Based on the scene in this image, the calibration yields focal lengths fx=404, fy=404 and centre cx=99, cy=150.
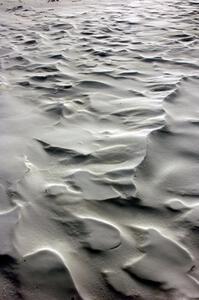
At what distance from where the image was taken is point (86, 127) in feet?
10.3

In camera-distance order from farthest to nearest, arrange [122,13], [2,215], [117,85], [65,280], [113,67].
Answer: [122,13]
[113,67]
[117,85]
[2,215]
[65,280]

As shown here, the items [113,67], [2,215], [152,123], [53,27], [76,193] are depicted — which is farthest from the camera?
[53,27]

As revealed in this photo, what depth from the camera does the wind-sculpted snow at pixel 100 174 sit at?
1.82m

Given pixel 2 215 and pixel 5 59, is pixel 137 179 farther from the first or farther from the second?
pixel 5 59

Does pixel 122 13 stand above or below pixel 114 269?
above

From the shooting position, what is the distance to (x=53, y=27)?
21.2 ft

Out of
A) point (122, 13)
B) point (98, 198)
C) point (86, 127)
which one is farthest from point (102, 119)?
point (122, 13)

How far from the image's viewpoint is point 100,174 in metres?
2.52

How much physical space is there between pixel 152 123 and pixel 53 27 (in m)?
3.98

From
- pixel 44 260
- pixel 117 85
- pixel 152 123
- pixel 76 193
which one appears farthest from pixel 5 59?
pixel 44 260

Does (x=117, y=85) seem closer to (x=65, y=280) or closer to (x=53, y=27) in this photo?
(x=65, y=280)

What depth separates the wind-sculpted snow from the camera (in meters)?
1.82

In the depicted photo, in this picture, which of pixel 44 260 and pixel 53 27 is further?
pixel 53 27

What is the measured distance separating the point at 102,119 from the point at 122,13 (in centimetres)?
459
